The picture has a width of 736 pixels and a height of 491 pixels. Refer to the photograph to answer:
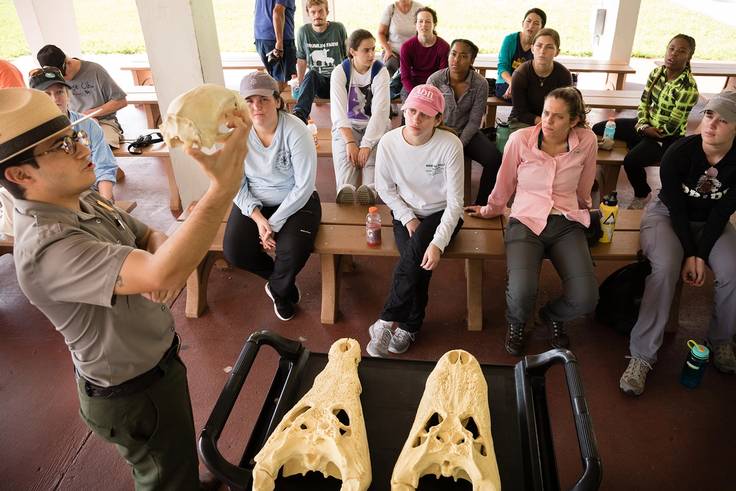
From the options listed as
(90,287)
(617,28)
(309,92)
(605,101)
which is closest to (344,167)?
(309,92)

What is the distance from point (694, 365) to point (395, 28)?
17.2 ft

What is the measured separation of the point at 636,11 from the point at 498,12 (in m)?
7.60

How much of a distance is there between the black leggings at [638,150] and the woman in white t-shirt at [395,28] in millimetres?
2854

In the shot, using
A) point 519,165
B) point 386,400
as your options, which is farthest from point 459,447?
point 519,165

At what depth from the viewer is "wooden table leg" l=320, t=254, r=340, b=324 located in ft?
11.1

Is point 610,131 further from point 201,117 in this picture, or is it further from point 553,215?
point 201,117

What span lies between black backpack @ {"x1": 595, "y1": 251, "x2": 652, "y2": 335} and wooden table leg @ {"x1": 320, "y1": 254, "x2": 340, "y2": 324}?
5.59 feet

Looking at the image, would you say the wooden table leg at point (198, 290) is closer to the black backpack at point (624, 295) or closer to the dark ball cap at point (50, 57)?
the dark ball cap at point (50, 57)

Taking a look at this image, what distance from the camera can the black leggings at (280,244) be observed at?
3.27 metres

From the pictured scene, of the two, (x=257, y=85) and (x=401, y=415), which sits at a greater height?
(x=257, y=85)

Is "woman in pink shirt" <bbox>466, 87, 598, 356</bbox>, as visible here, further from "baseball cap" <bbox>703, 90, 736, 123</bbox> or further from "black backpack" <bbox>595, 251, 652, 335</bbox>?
"baseball cap" <bbox>703, 90, 736, 123</bbox>

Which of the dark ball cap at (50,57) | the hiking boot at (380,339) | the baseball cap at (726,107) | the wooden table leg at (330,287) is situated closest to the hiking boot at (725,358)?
the baseball cap at (726,107)

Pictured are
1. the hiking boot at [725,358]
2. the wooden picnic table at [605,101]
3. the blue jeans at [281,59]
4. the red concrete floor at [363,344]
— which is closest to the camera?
the red concrete floor at [363,344]

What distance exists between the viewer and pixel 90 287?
4.42 feet
